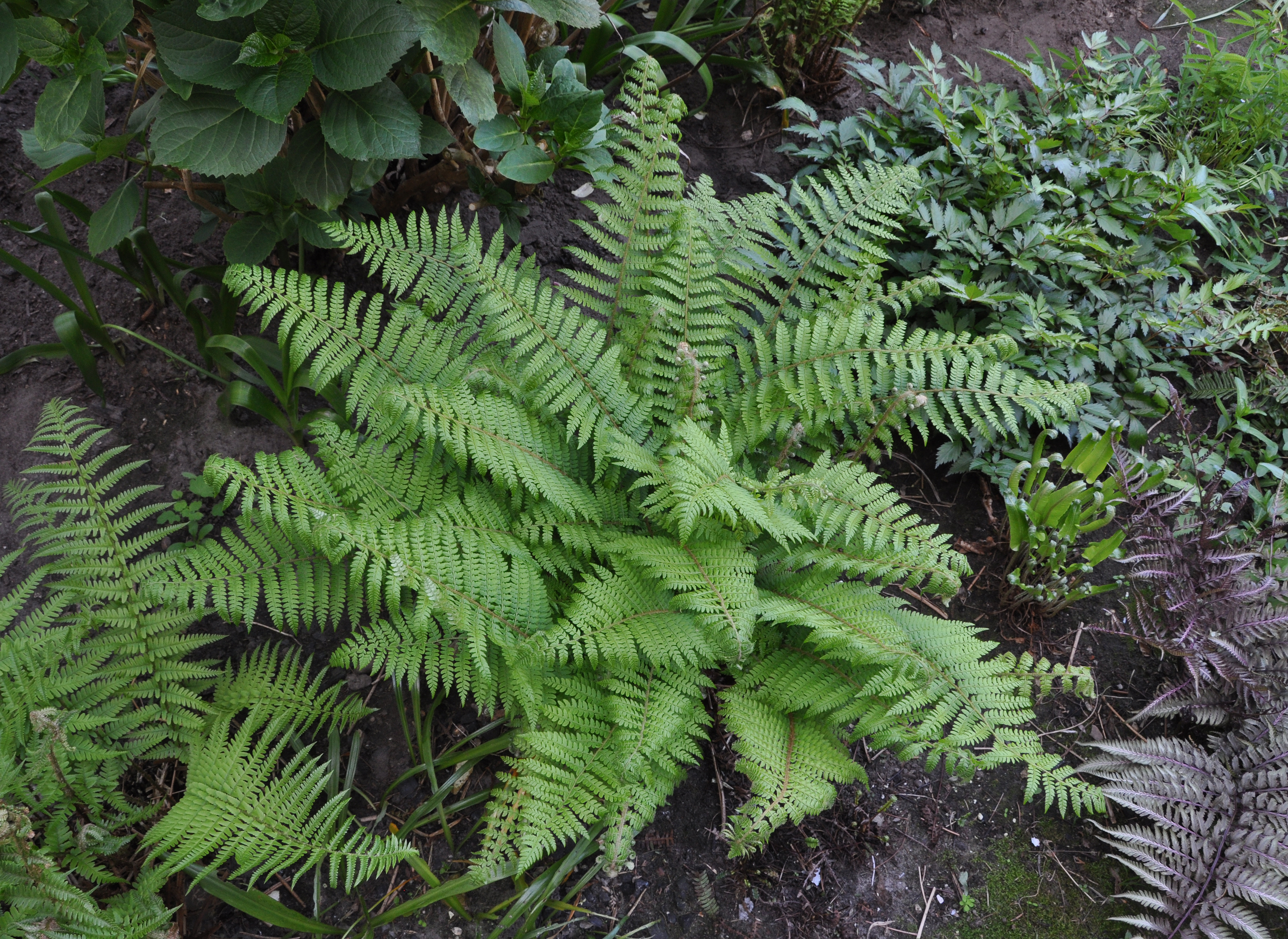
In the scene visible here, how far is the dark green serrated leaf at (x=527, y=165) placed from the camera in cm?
207

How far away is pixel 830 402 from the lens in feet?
7.02

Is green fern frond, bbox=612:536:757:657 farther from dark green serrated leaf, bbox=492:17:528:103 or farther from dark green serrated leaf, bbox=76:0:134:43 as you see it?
dark green serrated leaf, bbox=76:0:134:43

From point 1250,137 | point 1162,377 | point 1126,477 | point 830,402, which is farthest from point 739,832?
point 1250,137

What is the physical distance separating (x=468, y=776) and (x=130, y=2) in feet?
6.55

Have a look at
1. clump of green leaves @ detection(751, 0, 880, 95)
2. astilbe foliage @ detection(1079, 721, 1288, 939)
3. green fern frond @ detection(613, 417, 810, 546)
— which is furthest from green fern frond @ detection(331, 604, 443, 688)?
clump of green leaves @ detection(751, 0, 880, 95)

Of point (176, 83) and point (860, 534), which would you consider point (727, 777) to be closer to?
point (860, 534)

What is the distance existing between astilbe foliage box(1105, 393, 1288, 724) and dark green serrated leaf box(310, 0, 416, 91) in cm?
225

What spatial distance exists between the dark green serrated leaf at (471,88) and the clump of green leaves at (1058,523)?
180 cm

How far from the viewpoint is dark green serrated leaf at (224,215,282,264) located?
2.20 m

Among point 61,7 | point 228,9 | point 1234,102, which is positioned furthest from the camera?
point 1234,102

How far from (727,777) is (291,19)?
2.16 metres

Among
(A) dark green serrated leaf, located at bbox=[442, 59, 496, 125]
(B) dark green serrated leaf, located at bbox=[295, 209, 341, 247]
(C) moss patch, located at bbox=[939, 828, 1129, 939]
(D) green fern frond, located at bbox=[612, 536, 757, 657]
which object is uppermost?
(A) dark green serrated leaf, located at bbox=[442, 59, 496, 125]

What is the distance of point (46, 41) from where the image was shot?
1.72 meters

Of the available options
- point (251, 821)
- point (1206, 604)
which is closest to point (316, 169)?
point (251, 821)
